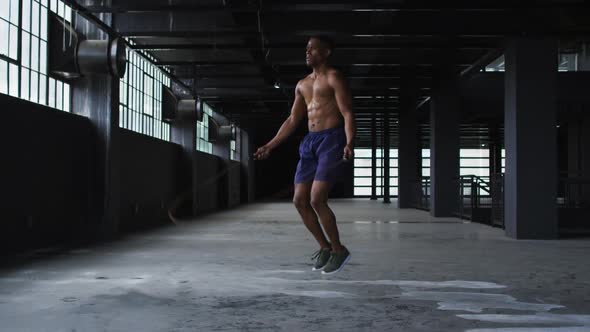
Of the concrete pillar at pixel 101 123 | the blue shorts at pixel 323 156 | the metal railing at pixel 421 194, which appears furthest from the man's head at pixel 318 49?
the metal railing at pixel 421 194

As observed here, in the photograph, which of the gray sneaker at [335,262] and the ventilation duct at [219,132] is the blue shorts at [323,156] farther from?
the ventilation duct at [219,132]

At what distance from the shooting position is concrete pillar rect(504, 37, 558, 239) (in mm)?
10211

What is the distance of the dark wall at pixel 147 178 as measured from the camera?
1232cm

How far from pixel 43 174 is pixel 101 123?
1919 millimetres

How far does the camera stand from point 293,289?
4.96 meters

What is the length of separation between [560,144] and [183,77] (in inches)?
1138

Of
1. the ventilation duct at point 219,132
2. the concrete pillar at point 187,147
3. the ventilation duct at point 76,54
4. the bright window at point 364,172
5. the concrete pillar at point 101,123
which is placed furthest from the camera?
the bright window at point 364,172

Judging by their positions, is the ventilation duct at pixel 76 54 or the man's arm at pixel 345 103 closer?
the man's arm at pixel 345 103

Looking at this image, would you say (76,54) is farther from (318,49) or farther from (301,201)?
(301,201)

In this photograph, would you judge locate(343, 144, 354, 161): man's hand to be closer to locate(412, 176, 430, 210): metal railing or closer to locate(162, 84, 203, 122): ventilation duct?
locate(162, 84, 203, 122): ventilation duct

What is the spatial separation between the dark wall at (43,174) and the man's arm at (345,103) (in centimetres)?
434

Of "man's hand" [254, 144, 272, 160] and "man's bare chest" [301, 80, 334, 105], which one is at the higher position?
"man's bare chest" [301, 80, 334, 105]

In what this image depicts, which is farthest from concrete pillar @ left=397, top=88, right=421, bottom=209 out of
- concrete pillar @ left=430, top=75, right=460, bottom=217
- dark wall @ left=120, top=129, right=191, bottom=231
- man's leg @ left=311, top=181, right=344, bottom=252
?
man's leg @ left=311, top=181, right=344, bottom=252

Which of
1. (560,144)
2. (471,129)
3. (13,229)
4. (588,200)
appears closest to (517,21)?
(13,229)
